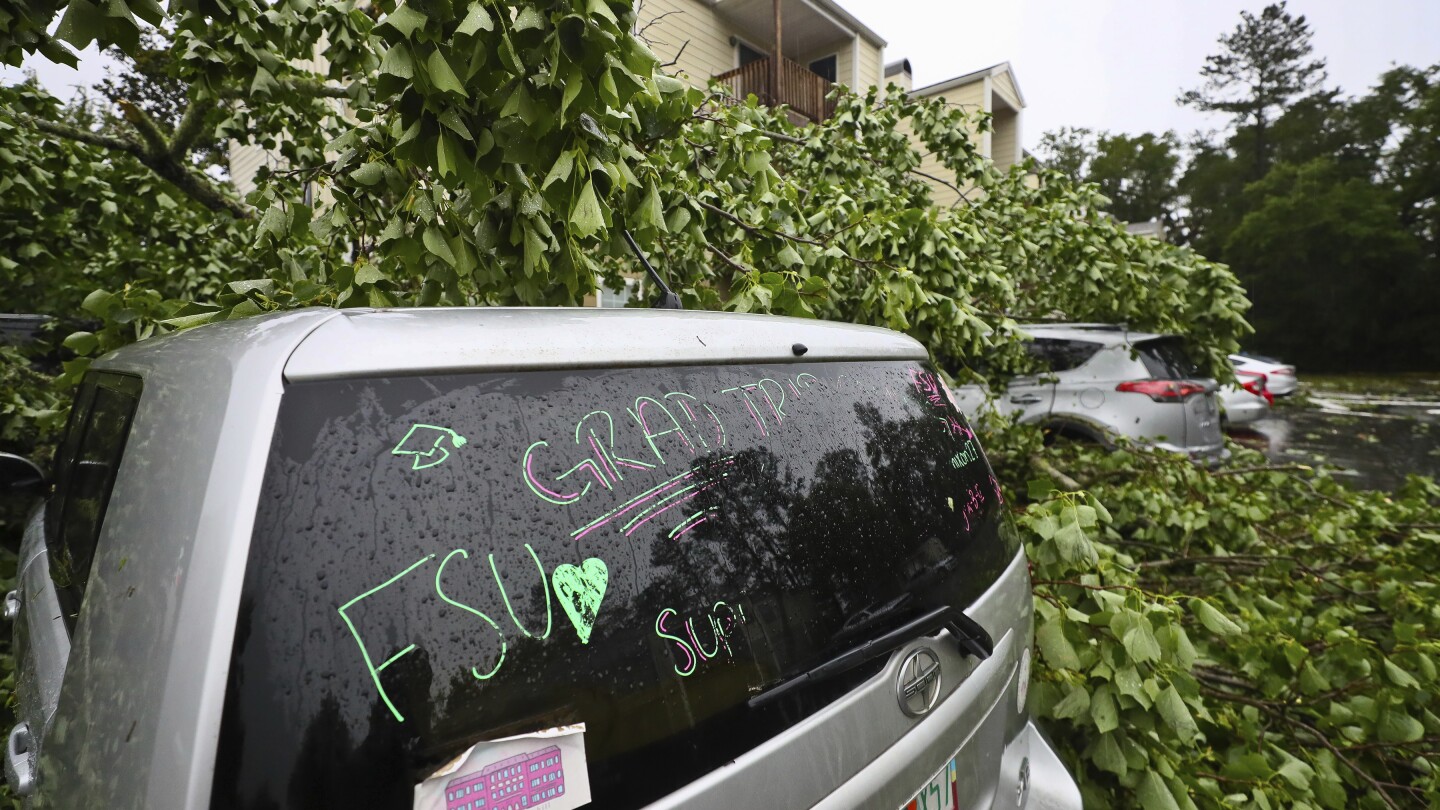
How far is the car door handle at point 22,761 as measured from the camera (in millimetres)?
1079

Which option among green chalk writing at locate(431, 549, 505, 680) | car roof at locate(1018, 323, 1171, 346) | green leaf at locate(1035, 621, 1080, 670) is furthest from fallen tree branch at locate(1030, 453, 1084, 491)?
green chalk writing at locate(431, 549, 505, 680)

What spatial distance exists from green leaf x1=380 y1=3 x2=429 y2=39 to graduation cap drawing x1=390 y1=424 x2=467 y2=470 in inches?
43.3

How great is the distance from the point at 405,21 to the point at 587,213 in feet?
1.88

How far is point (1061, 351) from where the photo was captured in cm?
698

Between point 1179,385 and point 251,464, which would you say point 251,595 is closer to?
point 251,464

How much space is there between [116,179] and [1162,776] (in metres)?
7.10

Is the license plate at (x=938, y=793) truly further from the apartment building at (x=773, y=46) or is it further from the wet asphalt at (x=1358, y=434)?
the apartment building at (x=773, y=46)

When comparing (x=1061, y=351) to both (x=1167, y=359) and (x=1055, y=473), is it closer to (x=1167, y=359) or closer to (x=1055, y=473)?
(x=1167, y=359)

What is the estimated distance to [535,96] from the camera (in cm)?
179

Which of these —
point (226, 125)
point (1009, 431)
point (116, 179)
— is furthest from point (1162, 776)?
point (116, 179)

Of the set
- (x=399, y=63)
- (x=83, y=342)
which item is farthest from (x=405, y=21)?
(x=83, y=342)

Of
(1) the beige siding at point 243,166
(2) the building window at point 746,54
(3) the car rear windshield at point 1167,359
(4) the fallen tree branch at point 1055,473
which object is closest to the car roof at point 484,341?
(4) the fallen tree branch at point 1055,473

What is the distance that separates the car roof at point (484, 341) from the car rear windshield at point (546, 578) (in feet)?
0.09

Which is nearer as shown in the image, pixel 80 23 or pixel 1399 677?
pixel 80 23
